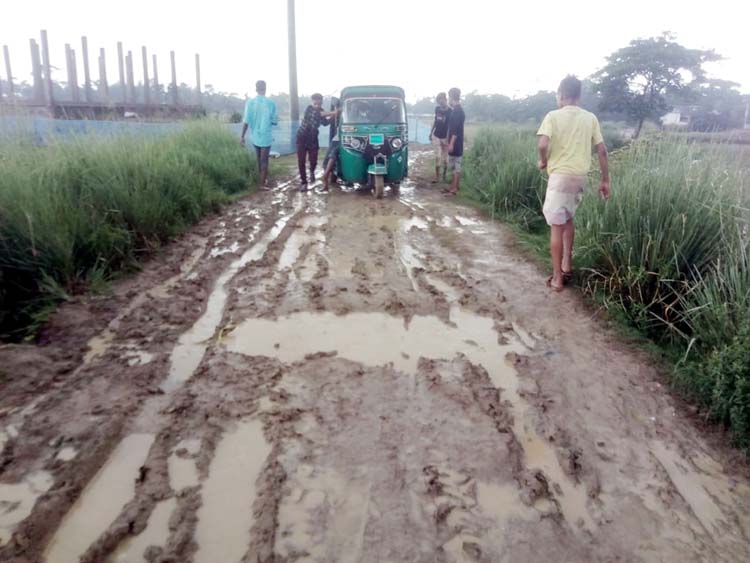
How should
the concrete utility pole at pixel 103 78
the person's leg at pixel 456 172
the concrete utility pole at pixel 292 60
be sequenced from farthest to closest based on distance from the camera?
the concrete utility pole at pixel 292 60
the concrete utility pole at pixel 103 78
the person's leg at pixel 456 172

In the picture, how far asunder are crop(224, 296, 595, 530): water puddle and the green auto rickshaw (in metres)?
5.63

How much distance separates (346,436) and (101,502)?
1182mm

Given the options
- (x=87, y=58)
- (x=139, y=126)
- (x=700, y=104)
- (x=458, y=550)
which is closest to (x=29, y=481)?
(x=458, y=550)

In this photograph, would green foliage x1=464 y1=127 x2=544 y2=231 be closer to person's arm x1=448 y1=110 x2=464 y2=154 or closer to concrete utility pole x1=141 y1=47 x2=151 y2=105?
person's arm x1=448 y1=110 x2=464 y2=154

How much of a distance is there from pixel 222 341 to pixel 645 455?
2842 mm

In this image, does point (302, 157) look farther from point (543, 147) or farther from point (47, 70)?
point (47, 70)

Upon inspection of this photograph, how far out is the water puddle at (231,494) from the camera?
223 cm

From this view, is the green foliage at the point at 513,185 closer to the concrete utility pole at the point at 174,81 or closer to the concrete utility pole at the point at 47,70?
the concrete utility pole at the point at 174,81

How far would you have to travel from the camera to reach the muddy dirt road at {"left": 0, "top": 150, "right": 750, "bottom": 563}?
230 centimetres

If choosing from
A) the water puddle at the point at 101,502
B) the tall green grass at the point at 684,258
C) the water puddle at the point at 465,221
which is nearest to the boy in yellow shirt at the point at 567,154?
the tall green grass at the point at 684,258

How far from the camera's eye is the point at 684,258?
4.49 metres

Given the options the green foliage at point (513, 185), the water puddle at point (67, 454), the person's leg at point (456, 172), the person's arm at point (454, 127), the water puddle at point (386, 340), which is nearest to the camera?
the water puddle at point (67, 454)

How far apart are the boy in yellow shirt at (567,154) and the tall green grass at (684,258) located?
0.91 ft

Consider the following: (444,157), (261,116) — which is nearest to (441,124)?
(444,157)
